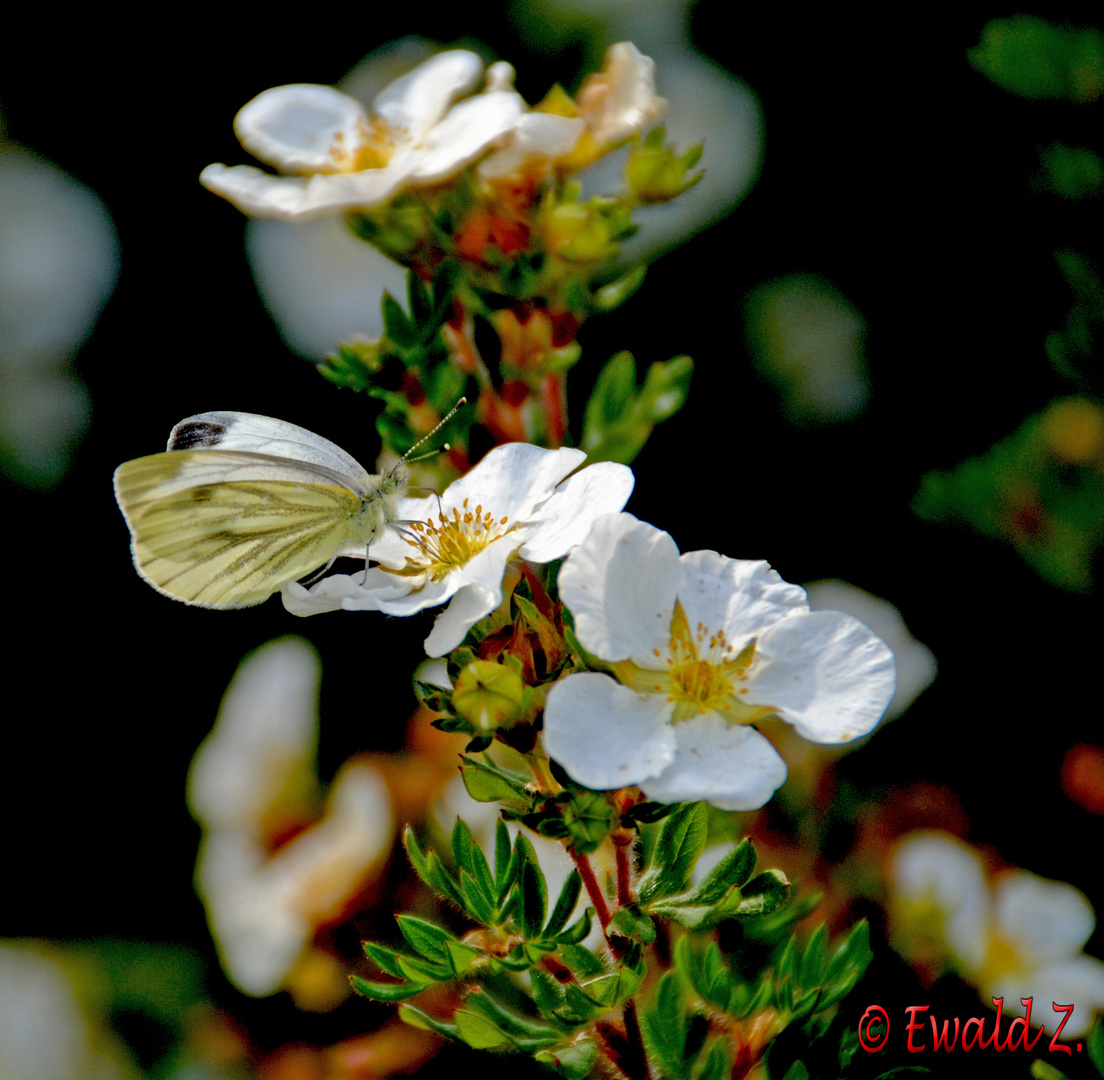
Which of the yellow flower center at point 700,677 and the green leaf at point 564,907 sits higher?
the yellow flower center at point 700,677

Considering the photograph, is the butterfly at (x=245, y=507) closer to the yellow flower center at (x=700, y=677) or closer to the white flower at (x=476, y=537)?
the white flower at (x=476, y=537)

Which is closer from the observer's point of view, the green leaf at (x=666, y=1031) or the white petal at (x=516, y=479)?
the green leaf at (x=666, y=1031)

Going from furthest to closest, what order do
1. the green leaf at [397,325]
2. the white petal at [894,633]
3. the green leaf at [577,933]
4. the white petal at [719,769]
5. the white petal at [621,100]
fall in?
the white petal at [894,633] → the white petal at [621,100] → the green leaf at [397,325] → the green leaf at [577,933] → the white petal at [719,769]

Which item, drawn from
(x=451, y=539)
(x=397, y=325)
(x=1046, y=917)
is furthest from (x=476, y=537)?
(x=1046, y=917)

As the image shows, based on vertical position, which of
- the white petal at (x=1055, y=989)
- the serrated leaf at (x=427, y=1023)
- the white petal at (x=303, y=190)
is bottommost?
the white petal at (x=1055, y=989)

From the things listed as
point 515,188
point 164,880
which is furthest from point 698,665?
point 164,880

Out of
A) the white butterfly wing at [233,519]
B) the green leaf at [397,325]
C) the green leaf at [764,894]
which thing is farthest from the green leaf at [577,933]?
the green leaf at [397,325]

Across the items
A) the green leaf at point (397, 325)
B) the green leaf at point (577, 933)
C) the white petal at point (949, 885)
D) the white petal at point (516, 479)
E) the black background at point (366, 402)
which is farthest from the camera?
the black background at point (366, 402)
